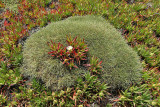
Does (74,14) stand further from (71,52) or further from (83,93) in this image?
(83,93)

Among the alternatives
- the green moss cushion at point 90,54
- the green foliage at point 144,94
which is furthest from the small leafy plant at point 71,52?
the green foliage at point 144,94

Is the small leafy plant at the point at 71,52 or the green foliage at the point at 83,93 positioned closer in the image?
the green foliage at the point at 83,93

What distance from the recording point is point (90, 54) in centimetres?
271

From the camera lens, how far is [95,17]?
3.88 metres

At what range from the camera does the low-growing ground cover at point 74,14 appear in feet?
7.76

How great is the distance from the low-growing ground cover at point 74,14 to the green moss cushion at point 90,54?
0.71ft

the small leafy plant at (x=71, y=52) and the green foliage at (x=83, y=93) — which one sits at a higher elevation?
the small leafy plant at (x=71, y=52)

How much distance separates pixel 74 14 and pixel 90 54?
6.72ft

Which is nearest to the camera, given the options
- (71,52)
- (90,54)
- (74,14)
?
(71,52)

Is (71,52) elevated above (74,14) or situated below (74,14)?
below

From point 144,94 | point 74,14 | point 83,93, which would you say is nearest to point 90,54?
point 83,93

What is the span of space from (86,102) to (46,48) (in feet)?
5.14

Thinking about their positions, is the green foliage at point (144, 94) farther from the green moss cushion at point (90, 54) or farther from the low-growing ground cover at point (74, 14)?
the green moss cushion at point (90, 54)

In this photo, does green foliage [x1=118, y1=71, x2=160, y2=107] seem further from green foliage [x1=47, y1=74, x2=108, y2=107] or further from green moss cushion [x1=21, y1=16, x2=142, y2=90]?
green foliage [x1=47, y1=74, x2=108, y2=107]
